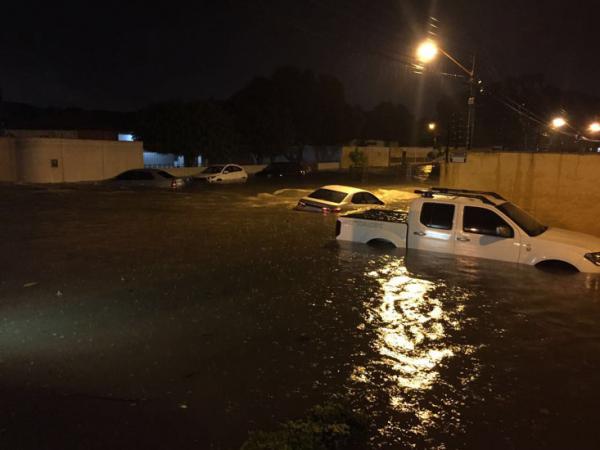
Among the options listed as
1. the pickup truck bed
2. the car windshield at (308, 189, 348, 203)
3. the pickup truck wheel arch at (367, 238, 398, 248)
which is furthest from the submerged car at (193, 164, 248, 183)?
the pickup truck wheel arch at (367, 238, 398, 248)

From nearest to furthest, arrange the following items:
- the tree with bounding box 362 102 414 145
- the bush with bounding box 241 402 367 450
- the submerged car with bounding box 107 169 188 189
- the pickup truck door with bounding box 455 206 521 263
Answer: the bush with bounding box 241 402 367 450 → the pickup truck door with bounding box 455 206 521 263 → the submerged car with bounding box 107 169 188 189 → the tree with bounding box 362 102 414 145

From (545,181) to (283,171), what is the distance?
91.6ft

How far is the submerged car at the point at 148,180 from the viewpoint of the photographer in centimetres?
2825

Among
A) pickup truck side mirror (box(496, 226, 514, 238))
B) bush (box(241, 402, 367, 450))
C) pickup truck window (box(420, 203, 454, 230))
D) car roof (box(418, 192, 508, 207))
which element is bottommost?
bush (box(241, 402, 367, 450))

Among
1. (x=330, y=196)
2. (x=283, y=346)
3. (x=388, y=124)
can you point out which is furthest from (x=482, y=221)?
(x=388, y=124)

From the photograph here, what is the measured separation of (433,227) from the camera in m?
10.1

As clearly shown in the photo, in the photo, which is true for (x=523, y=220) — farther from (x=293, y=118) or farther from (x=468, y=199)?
(x=293, y=118)

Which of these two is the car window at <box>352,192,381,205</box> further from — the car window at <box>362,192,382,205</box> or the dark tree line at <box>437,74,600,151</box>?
the dark tree line at <box>437,74,600,151</box>

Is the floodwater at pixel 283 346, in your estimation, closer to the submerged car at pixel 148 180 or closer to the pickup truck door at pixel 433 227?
the pickup truck door at pixel 433 227

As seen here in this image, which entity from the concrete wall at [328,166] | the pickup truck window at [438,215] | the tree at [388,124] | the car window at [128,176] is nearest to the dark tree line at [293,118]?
the concrete wall at [328,166]

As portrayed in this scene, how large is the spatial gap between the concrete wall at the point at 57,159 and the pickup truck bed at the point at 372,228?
23747mm

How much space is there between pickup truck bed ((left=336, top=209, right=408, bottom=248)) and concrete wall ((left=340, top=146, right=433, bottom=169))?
153ft

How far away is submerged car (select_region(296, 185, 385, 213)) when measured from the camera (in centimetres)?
1741

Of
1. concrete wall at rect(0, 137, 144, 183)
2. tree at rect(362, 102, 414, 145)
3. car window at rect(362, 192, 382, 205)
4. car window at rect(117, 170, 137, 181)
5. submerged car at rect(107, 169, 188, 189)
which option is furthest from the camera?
tree at rect(362, 102, 414, 145)
